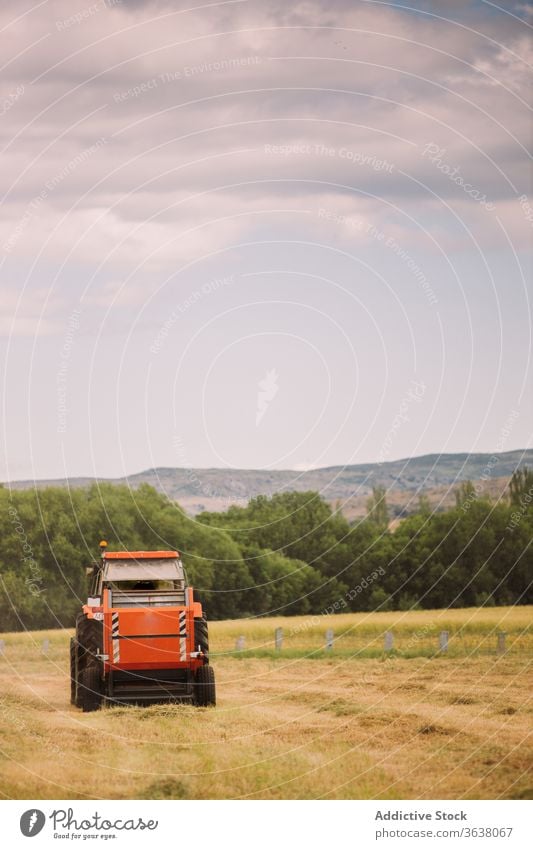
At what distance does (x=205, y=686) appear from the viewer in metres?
23.8

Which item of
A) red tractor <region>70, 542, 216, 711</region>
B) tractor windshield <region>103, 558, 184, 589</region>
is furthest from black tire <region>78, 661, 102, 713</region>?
tractor windshield <region>103, 558, 184, 589</region>

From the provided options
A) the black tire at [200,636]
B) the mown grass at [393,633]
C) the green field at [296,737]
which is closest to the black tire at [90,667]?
the green field at [296,737]

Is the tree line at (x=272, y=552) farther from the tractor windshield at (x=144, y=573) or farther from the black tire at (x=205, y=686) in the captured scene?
the black tire at (x=205, y=686)

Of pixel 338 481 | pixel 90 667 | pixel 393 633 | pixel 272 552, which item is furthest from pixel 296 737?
pixel 338 481

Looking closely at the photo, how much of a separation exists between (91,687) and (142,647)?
135 centimetres

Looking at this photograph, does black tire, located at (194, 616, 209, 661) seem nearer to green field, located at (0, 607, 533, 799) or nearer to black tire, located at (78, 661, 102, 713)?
green field, located at (0, 607, 533, 799)

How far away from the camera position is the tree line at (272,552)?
66.6 metres

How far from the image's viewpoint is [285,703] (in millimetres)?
25469

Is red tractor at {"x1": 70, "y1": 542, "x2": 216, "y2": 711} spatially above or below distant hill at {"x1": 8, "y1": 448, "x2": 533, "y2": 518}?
below

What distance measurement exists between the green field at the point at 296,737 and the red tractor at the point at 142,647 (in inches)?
21.3

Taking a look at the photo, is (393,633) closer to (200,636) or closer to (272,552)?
(272,552)

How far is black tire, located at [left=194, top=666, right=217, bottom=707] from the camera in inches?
933

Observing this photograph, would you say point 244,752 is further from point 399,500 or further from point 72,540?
point 399,500
